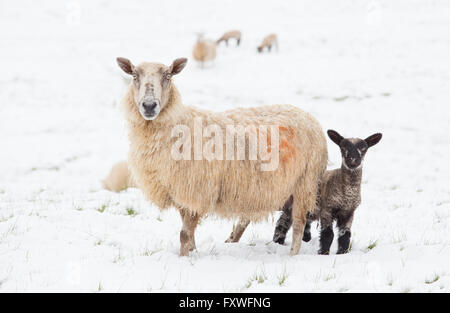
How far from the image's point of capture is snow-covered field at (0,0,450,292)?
13.0 ft

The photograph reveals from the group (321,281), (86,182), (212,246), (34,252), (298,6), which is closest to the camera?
(321,281)

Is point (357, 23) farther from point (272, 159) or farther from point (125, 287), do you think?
point (125, 287)

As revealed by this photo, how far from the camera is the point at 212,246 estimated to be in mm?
5086

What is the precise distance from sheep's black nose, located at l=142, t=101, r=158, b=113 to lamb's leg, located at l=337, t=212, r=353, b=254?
101 inches

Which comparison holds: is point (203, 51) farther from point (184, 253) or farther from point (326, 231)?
point (184, 253)

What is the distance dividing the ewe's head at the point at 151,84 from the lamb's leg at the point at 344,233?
98.8 inches

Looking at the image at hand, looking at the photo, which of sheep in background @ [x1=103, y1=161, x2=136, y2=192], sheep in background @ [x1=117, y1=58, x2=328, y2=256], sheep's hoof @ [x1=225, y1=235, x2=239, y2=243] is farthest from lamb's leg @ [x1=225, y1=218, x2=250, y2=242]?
sheep in background @ [x1=103, y1=161, x2=136, y2=192]

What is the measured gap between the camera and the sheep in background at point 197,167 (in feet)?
14.4

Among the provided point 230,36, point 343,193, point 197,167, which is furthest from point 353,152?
point 230,36

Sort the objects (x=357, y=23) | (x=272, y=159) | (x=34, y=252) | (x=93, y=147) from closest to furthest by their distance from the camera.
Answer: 1. (x=34, y=252)
2. (x=272, y=159)
3. (x=93, y=147)
4. (x=357, y=23)

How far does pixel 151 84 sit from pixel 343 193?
8.23 ft

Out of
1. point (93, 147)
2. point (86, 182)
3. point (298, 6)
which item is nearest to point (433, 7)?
point (298, 6)

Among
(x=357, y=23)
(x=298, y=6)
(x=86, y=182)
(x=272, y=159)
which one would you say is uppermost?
(x=298, y=6)

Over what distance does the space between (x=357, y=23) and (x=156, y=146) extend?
25.4 meters
